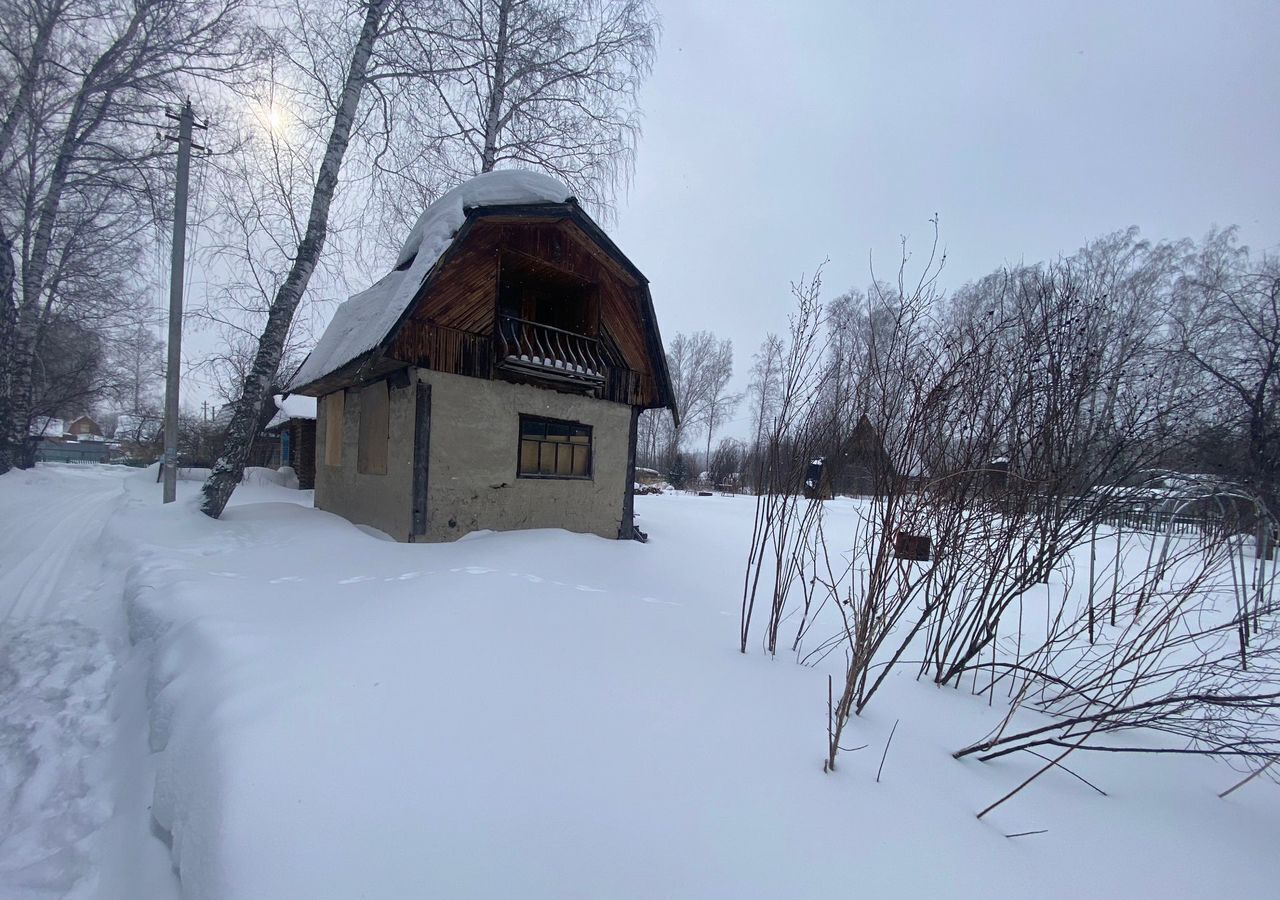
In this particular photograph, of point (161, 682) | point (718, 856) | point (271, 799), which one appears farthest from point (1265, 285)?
point (161, 682)

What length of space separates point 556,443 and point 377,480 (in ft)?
8.66

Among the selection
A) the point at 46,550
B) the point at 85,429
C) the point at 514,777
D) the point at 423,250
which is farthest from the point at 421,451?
the point at 85,429

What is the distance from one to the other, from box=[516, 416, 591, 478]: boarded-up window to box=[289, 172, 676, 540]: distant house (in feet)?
0.07

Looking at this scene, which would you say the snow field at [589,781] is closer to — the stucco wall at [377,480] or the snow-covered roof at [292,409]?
the stucco wall at [377,480]

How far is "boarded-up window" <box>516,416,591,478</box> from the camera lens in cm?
727

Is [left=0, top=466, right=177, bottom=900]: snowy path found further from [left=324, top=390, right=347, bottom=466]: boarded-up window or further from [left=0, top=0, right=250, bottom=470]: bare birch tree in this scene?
[left=0, top=0, right=250, bottom=470]: bare birch tree

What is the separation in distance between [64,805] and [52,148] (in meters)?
15.1

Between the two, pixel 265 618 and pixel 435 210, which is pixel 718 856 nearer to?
pixel 265 618

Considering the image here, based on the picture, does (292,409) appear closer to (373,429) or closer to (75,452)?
(373,429)

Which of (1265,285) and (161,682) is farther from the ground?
(1265,285)

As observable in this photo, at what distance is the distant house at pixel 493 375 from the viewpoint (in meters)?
6.27

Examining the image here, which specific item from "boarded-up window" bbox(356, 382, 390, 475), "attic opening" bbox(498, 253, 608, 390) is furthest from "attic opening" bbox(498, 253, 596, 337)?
"boarded-up window" bbox(356, 382, 390, 475)

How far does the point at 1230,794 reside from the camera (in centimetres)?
237

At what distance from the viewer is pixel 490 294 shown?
682 cm
